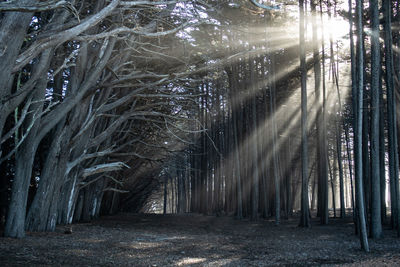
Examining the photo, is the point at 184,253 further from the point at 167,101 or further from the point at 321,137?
the point at 321,137

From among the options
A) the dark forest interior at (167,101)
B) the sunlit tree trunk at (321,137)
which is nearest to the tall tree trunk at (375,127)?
the dark forest interior at (167,101)

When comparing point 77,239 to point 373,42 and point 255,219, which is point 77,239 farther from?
Answer: point 255,219

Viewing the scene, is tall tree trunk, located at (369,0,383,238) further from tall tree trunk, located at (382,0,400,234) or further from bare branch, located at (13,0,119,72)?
bare branch, located at (13,0,119,72)

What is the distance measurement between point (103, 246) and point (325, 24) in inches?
611

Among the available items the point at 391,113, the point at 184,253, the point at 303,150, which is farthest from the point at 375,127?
the point at 184,253

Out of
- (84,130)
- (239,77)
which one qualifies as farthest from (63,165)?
(239,77)

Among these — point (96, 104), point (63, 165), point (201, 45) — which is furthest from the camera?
point (201, 45)

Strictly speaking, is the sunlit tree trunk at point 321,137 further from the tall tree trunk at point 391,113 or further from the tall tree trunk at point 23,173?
the tall tree trunk at point 23,173

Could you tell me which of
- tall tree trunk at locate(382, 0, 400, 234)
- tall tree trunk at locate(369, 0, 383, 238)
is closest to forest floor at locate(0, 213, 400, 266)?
tall tree trunk at locate(369, 0, 383, 238)

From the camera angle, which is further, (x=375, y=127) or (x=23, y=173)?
(x=375, y=127)

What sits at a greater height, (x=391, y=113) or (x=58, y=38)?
(x=391, y=113)

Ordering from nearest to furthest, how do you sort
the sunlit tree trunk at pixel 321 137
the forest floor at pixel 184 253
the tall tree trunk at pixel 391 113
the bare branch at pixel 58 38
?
the bare branch at pixel 58 38
the forest floor at pixel 184 253
the tall tree trunk at pixel 391 113
the sunlit tree trunk at pixel 321 137

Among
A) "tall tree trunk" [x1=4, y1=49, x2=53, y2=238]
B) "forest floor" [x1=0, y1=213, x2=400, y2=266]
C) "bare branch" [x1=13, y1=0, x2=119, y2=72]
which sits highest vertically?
"bare branch" [x1=13, y1=0, x2=119, y2=72]

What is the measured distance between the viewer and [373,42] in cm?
1162
